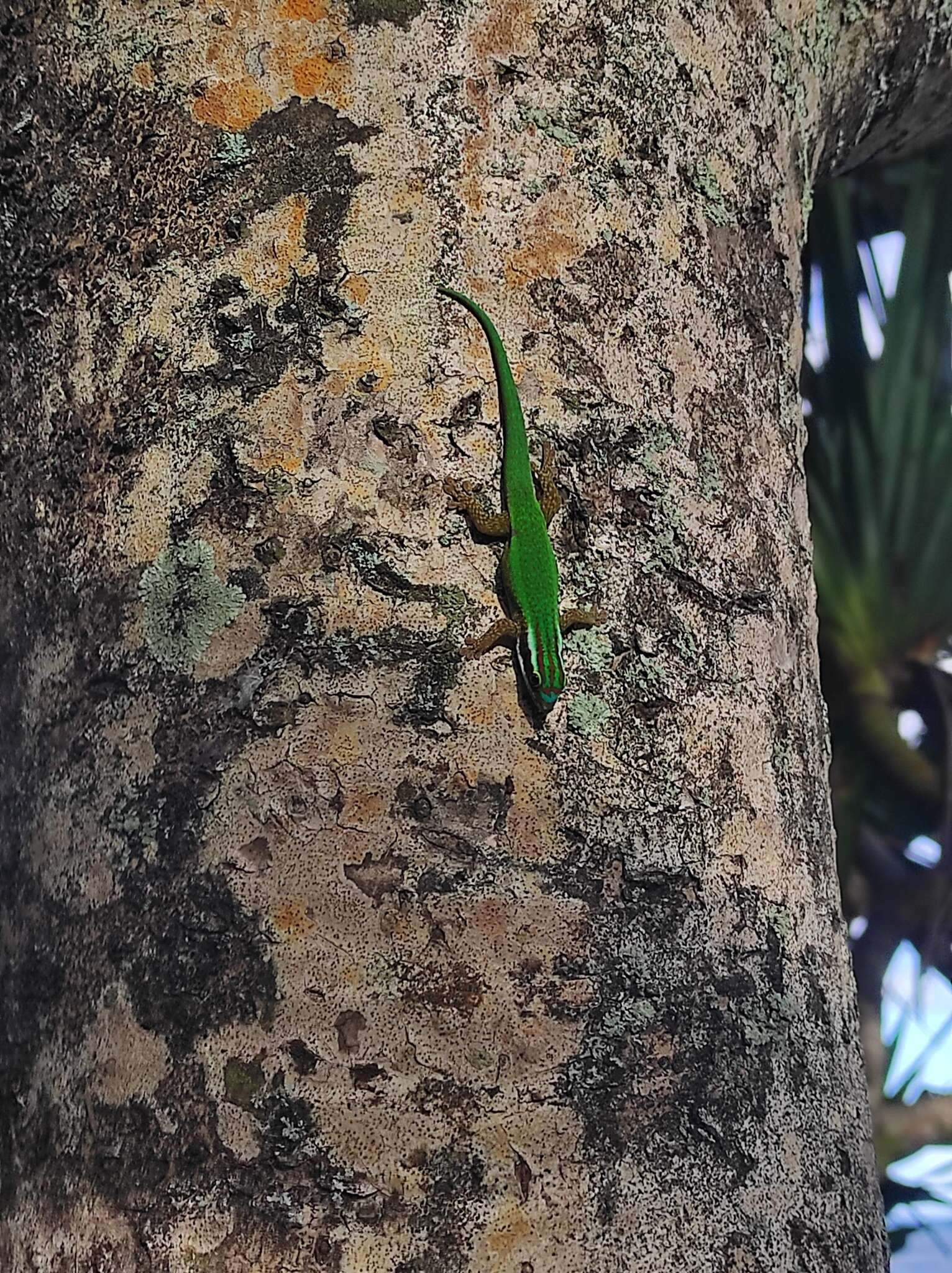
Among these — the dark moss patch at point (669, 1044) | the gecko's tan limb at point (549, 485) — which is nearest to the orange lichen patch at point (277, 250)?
the gecko's tan limb at point (549, 485)

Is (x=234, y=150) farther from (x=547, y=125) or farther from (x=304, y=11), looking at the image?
(x=547, y=125)

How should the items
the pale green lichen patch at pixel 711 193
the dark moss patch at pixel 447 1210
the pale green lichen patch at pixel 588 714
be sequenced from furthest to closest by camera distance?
the pale green lichen patch at pixel 711 193 → the pale green lichen patch at pixel 588 714 → the dark moss patch at pixel 447 1210

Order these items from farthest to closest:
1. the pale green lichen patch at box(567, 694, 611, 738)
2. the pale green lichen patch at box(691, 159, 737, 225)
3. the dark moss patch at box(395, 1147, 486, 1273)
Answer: the pale green lichen patch at box(691, 159, 737, 225) → the pale green lichen patch at box(567, 694, 611, 738) → the dark moss patch at box(395, 1147, 486, 1273)

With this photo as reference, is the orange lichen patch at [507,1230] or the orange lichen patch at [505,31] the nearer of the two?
the orange lichen patch at [507,1230]

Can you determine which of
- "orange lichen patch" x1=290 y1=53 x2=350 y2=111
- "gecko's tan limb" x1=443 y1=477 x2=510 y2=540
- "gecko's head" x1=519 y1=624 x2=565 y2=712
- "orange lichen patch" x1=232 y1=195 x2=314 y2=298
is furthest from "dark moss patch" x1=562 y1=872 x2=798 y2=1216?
"orange lichen patch" x1=290 y1=53 x2=350 y2=111

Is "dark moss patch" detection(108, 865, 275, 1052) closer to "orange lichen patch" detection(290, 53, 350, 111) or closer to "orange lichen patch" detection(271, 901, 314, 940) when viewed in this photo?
Answer: "orange lichen patch" detection(271, 901, 314, 940)

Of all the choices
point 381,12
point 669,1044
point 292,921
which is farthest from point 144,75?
point 669,1044

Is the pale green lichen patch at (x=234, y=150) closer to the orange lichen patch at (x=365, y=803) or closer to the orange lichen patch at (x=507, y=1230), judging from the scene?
the orange lichen patch at (x=365, y=803)
